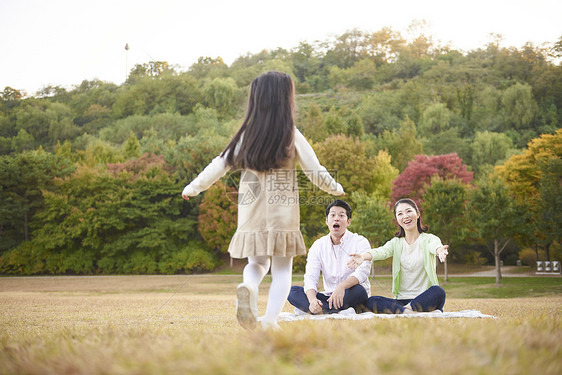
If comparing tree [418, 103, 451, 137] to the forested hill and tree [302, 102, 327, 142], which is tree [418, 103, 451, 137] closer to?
the forested hill

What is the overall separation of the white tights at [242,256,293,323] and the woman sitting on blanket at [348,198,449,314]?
187 cm

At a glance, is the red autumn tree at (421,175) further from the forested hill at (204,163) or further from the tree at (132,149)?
the tree at (132,149)

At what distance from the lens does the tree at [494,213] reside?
22.7m

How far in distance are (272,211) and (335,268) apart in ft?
7.92

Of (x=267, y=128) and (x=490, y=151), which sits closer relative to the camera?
(x=267, y=128)

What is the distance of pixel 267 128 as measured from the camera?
3797 mm

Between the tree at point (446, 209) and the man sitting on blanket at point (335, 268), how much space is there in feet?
64.1

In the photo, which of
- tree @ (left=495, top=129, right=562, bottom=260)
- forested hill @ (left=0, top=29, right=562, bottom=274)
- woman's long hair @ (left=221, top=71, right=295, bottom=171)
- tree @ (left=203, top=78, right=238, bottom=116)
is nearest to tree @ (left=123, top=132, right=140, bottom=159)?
forested hill @ (left=0, top=29, right=562, bottom=274)

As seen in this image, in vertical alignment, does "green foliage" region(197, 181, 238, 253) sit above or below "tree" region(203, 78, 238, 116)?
below

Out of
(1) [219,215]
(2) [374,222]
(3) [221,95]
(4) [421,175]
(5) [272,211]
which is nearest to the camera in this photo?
(5) [272,211]

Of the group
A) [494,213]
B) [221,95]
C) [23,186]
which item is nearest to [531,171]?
[494,213]

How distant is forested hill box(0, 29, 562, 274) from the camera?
94.2 feet

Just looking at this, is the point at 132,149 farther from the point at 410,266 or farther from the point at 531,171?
the point at 410,266

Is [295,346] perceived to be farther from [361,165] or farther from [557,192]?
[361,165]
